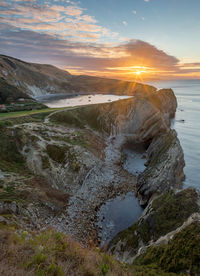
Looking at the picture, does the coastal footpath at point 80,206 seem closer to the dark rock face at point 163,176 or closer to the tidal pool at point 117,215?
the dark rock face at point 163,176

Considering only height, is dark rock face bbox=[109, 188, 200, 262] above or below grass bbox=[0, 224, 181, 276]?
below

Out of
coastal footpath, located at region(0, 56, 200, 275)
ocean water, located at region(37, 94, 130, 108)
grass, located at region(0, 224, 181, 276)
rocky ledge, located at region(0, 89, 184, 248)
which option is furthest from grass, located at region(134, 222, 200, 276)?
ocean water, located at region(37, 94, 130, 108)

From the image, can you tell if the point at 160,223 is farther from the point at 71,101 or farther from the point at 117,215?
the point at 71,101

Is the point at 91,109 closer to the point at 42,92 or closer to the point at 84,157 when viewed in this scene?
the point at 84,157

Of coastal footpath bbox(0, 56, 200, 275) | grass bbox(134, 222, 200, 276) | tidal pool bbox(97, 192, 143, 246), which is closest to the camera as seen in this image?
→ coastal footpath bbox(0, 56, 200, 275)

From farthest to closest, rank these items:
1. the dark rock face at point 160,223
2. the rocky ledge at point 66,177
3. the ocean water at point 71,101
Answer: the ocean water at point 71,101
the rocky ledge at point 66,177
the dark rock face at point 160,223

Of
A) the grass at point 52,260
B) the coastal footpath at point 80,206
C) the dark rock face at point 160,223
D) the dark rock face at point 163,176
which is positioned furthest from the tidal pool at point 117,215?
the grass at point 52,260

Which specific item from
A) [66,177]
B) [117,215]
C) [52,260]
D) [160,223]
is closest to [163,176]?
[117,215]

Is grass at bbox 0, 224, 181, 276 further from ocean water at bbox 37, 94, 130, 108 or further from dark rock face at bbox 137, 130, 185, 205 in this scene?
ocean water at bbox 37, 94, 130, 108
